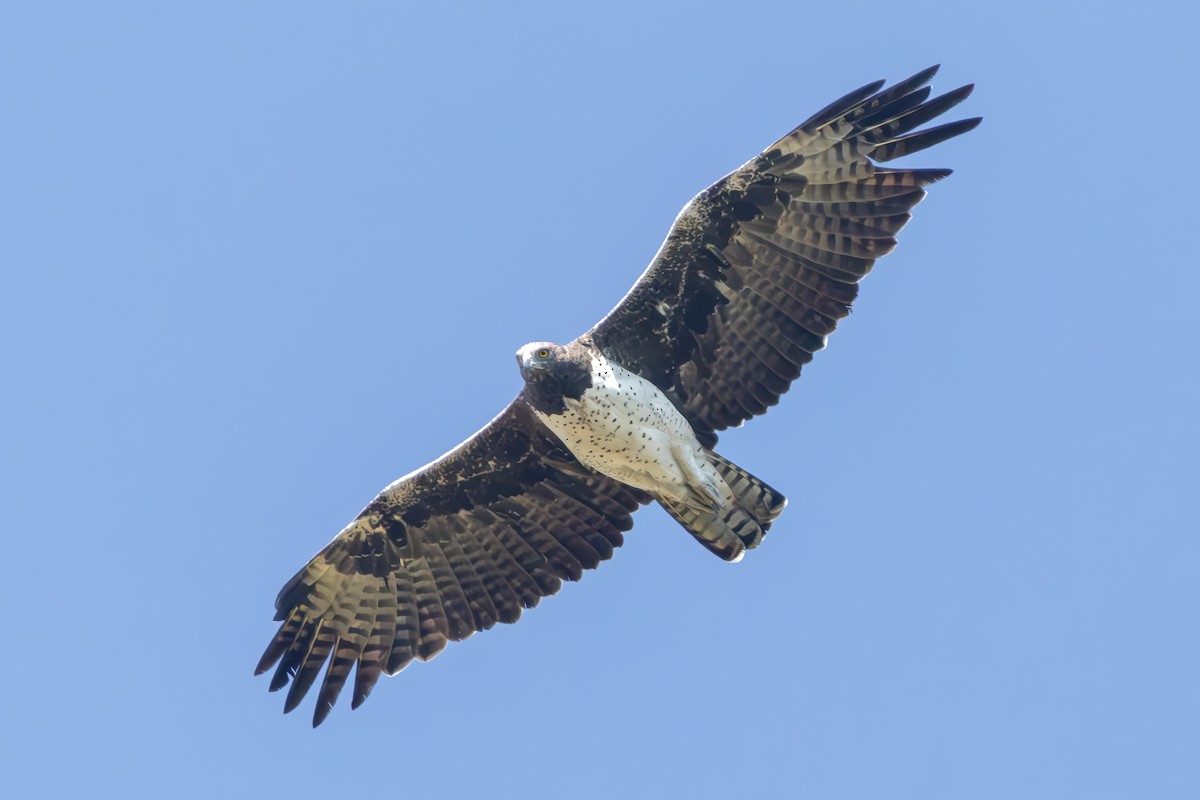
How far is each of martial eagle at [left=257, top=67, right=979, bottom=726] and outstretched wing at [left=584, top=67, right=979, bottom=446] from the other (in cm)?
1

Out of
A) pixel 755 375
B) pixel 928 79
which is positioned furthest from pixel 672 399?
pixel 928 79

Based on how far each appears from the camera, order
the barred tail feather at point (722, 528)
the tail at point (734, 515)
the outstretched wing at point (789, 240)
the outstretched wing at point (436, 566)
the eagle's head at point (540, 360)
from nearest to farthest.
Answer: the eagle's head at point (540, 360) < the outstretched wing at point (789, 240) < the tail at point (734, 515) < the barred tail feather at point (722, 528) < the outstretched wing at point (436, 566)

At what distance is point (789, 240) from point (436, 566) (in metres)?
4.05

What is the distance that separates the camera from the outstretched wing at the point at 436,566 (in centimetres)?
1534

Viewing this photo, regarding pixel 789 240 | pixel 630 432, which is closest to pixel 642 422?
pixel 630 432

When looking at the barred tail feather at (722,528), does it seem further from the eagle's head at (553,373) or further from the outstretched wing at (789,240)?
the eagle's head at (553,373)

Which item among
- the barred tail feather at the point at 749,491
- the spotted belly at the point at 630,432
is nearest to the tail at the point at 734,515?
the barred tail feather at the point at 749,491

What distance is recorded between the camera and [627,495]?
50.3 ft

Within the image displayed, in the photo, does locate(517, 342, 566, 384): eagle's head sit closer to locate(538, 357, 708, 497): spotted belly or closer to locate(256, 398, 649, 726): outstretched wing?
locate(538, 357, 708, 497): spotted belly

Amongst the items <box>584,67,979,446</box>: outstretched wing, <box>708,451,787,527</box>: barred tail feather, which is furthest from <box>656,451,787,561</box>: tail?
<box>584,67,979,446</box>: outstretched wing

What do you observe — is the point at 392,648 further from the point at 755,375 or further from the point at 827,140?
the point at 827,140

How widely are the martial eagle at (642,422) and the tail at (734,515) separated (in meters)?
0.01

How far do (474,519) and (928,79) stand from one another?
5111mm

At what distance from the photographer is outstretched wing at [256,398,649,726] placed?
15344 mm
